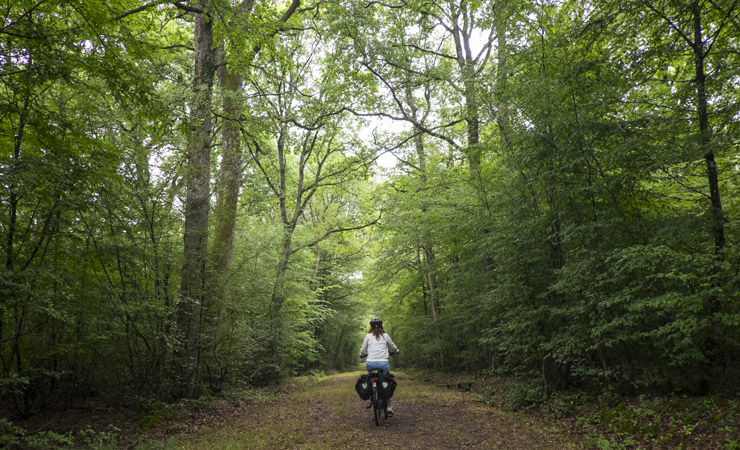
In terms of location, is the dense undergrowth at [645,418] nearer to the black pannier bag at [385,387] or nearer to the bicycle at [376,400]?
the black pannier bag at [385,387]

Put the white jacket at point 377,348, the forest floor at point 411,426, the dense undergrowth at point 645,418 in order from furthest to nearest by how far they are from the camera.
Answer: the white jacket at point 377,348 < the forest floor at point 411,426 < the dense undergrowth at point 645,418

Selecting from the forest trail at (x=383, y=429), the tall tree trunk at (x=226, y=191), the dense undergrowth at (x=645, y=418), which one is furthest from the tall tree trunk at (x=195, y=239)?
the dense undergrowth at (x=645, y=418)

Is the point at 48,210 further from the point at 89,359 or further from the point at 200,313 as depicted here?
the point at 200,313

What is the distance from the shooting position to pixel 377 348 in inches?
285

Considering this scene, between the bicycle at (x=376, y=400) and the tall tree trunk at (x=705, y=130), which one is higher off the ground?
→ the tall tree trunk at (x=705, y=130)

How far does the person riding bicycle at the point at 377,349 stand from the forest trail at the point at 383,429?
2.73ft

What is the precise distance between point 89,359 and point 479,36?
52.9ft

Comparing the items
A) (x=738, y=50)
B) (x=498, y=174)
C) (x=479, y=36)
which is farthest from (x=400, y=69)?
(x=738, y=50)

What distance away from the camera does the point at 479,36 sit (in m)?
15.1

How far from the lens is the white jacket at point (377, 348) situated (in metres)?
7.18

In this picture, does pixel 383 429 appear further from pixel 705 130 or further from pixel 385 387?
pixel 705 130

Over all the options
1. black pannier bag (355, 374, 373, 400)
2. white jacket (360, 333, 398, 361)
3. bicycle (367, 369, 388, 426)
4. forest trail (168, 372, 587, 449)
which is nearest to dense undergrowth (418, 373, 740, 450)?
forest trail (168, 372, 587, 449)

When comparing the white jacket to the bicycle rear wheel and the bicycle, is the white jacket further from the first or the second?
the bicycle rear wheel

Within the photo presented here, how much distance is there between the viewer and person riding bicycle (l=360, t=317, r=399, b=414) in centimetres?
708
